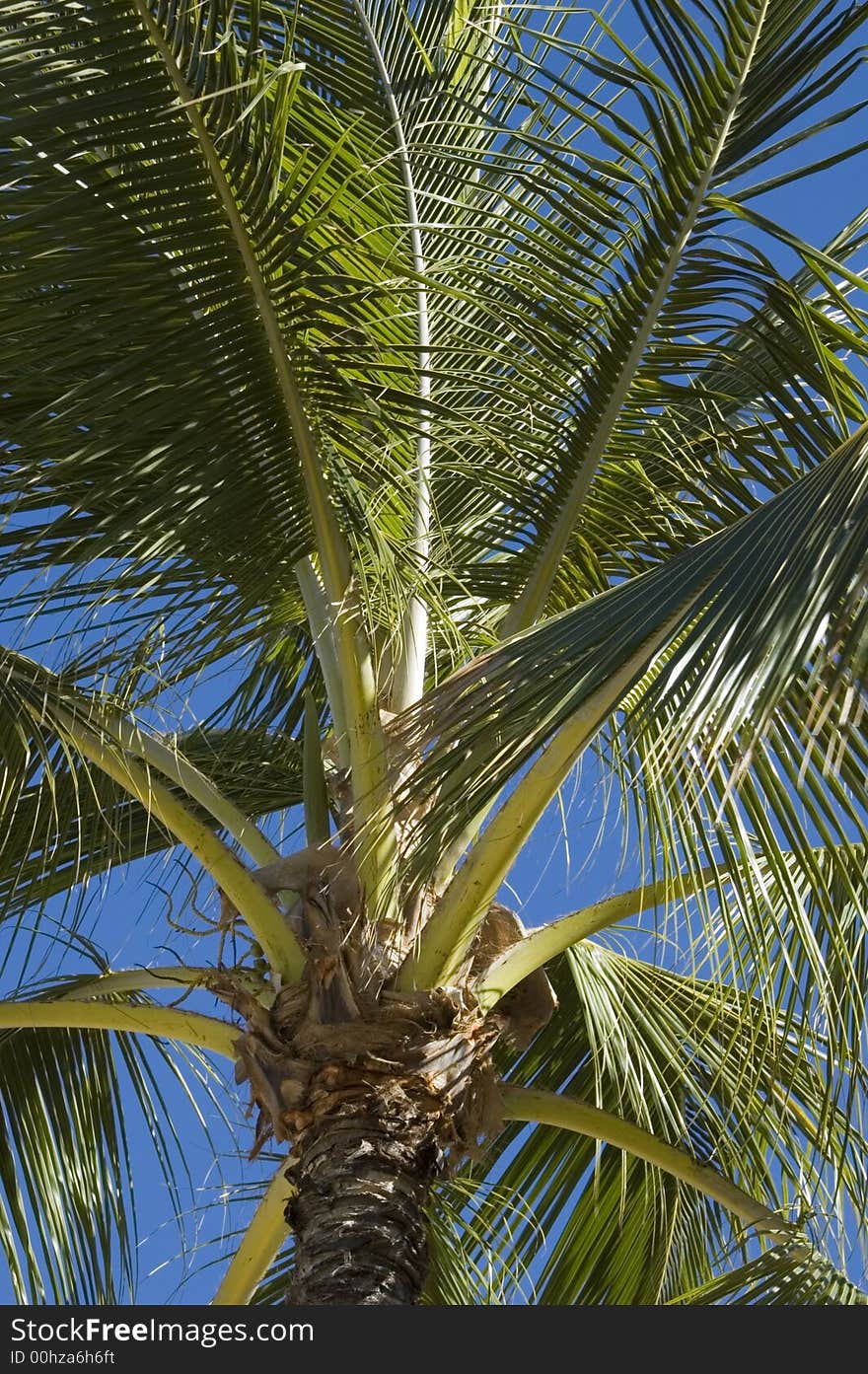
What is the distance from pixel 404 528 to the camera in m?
4.03

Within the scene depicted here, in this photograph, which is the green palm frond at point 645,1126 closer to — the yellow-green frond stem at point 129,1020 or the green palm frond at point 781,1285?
the green palm frond at point 781,1285

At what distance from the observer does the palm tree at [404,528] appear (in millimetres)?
3219

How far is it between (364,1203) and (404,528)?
1608 mm

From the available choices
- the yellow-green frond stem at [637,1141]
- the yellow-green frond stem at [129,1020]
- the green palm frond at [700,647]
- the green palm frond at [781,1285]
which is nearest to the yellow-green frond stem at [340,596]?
the green palm frond at [700,647]

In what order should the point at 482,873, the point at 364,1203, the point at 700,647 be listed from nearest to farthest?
1. the point at 700,647
2. the point at 364,1203
3. the point at 482,873

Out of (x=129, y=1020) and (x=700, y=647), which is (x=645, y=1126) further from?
(x=700, y=647)

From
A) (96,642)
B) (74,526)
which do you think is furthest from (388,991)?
(74,526)

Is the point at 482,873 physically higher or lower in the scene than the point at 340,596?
lower

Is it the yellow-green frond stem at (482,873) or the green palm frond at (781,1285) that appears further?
the green palm frond at (781,1285)

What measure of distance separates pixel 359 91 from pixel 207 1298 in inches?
120

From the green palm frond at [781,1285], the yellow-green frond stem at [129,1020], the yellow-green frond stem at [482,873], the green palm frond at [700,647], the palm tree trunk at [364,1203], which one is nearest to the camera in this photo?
the green palm frond at [700,647]

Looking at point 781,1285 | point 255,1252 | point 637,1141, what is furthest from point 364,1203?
point 781,1285

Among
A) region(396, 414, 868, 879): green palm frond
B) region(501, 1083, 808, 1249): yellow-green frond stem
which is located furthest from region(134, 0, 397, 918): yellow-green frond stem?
region(501, 1083, 808, 1249): yellow-green frond stem

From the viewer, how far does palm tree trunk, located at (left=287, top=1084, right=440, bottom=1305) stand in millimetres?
3109
